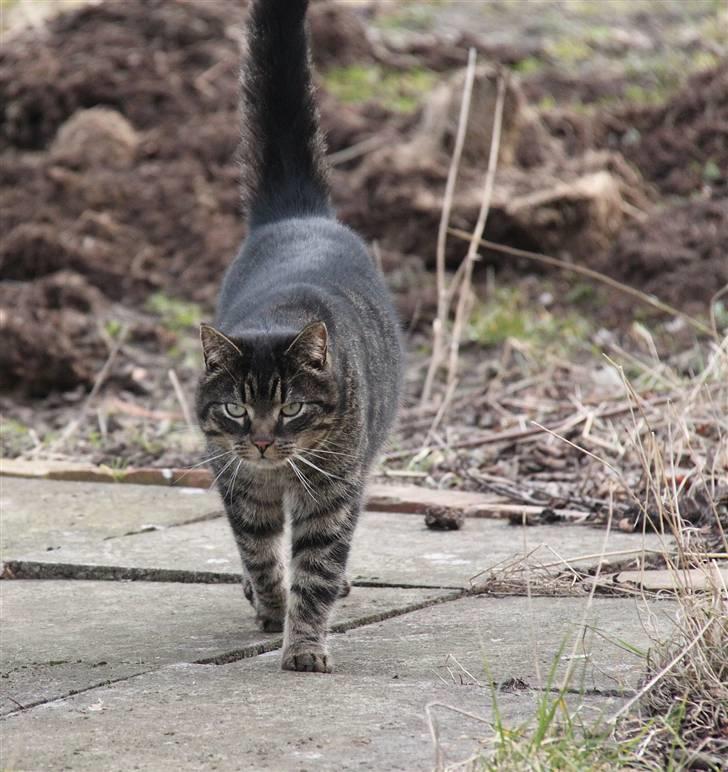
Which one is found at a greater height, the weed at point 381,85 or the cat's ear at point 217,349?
the cat's ear at point 217,349

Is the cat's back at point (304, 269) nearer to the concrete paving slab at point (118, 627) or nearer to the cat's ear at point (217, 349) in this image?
the cat's ear at point (217, 349)

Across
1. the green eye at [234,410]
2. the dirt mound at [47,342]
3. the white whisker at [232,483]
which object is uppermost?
the green eye at [234,410]

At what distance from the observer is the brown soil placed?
278 inches

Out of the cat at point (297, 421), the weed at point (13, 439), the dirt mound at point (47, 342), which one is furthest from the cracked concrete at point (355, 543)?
the dirt mound at point (47, 342)

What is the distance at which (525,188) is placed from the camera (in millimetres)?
7410

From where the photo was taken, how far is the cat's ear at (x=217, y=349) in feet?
10.6

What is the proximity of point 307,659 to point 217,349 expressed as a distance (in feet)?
2.71

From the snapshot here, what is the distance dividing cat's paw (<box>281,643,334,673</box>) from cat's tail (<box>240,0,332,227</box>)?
193 cm

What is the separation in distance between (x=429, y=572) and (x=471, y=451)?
1582 mm

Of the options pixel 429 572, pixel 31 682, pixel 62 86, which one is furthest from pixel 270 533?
pixel 62 86

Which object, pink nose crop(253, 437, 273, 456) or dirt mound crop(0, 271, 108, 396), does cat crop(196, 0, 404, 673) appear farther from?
Result: dirt mound crop(0, 271, 108, 396)

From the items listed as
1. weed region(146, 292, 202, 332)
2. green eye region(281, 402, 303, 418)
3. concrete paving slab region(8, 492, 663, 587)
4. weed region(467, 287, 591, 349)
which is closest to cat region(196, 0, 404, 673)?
green eye region(281, 402, 303, 418)

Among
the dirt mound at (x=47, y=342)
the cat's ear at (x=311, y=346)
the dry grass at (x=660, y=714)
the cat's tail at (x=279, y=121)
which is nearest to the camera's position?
the dry grass at (x=660, y=714)

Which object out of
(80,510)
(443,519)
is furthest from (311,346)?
(80,510)
